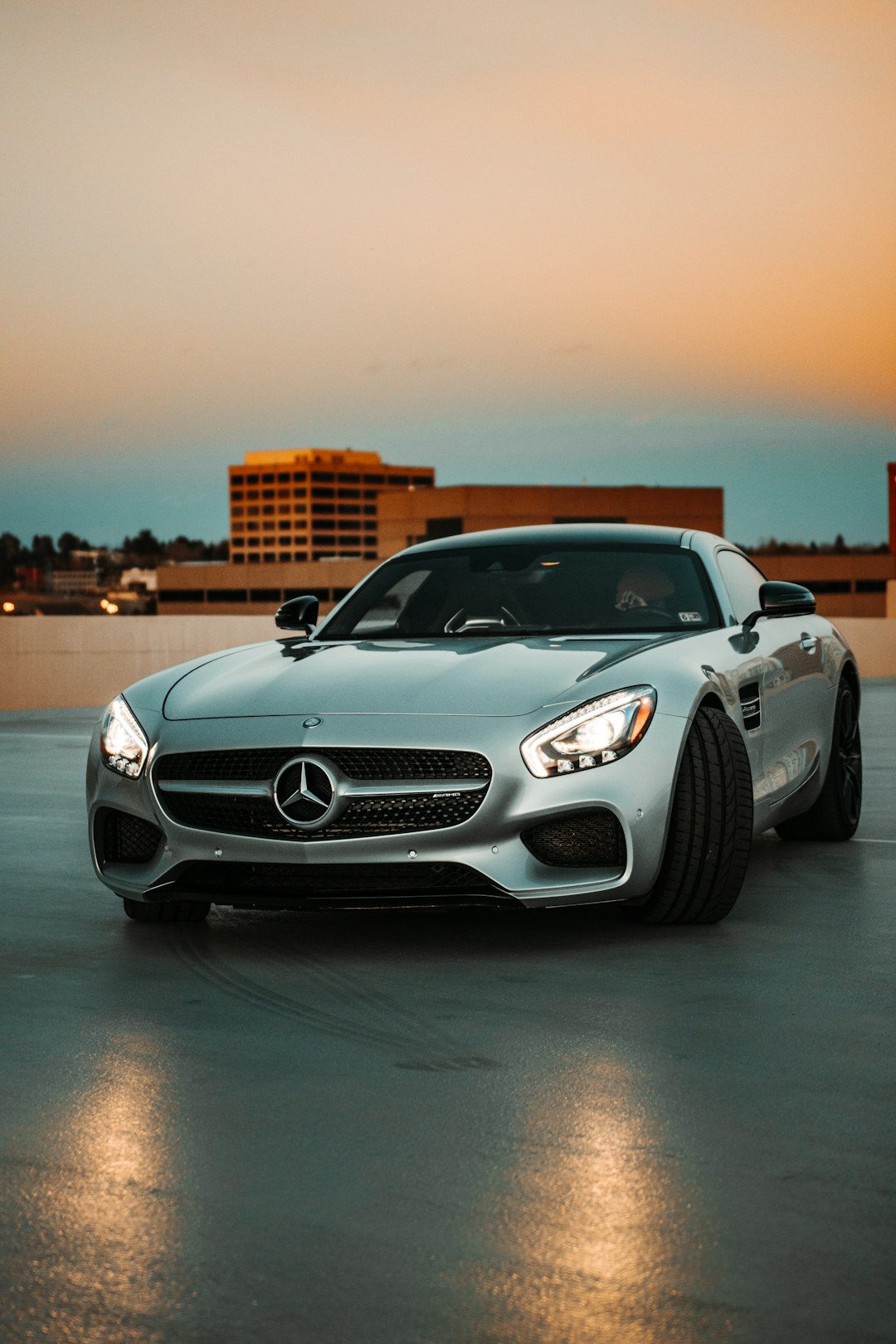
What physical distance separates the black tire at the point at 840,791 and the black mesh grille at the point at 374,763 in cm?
296

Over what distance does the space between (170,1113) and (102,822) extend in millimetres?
2158

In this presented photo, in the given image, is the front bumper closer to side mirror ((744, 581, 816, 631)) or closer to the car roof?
side mirror ((744, 581, 816, 631))

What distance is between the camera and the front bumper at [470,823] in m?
5.15

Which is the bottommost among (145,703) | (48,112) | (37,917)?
(37,917)

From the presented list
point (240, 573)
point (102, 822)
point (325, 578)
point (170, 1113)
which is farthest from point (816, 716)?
point (240, 573)

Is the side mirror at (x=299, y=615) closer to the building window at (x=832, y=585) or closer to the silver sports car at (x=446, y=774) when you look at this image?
the silver sports car at (x=446, y=774)

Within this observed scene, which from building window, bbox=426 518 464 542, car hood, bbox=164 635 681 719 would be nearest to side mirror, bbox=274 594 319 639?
car hood, bbox=164 635 681 719

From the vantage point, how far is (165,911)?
5.93m

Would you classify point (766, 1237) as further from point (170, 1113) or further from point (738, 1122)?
point (170, 1113)

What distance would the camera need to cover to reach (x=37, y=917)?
6.14 metres

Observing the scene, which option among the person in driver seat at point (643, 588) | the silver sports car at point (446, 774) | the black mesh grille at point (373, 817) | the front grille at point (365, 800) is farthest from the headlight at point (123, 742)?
the person in driver seat at point (643, 588)

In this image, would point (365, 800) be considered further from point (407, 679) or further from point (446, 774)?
point (407, 679)

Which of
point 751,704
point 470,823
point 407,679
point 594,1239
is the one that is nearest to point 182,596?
point 751,704

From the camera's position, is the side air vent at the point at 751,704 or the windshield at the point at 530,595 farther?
the windshield at the point at 530,595
